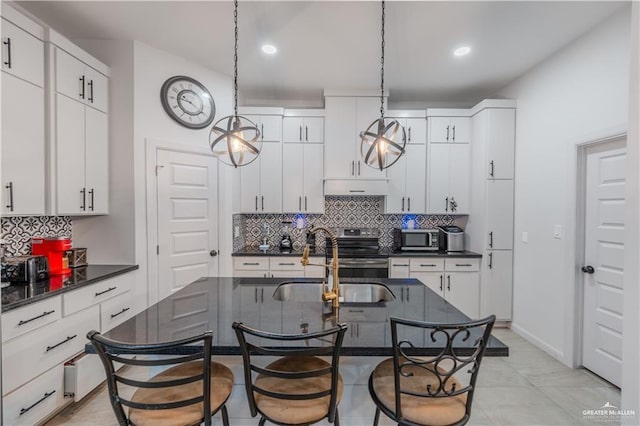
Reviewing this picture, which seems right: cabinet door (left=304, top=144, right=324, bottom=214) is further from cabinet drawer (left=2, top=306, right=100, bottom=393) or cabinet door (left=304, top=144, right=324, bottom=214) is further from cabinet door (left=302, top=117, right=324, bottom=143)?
cabinet drawer (left=2, top=306, right=100, bottom=393)

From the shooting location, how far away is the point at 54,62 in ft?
7.44

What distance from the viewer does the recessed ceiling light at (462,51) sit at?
9.57ft

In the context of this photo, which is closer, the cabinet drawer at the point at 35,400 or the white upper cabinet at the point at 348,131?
the cabinet drawer at the point at 35,400

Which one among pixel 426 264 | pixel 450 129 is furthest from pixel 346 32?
pixel 426 264

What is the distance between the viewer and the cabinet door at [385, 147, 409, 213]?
398 centimetres

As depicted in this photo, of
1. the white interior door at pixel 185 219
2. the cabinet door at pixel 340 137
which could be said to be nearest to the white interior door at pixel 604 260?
the cabinet door at pixel 340 137

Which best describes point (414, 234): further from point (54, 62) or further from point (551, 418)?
point (54, 62)

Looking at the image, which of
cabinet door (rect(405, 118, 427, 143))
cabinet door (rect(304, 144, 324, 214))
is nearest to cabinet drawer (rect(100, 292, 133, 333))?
cabinet door (rect(304, 144, 324, 214))

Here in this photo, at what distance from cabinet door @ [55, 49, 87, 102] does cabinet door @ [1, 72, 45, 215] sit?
0.60 ft

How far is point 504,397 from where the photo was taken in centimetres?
239

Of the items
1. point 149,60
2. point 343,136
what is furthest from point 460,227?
point 149,60

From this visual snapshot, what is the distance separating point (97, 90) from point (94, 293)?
69.0 inches

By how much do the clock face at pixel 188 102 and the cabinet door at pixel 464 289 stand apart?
3.40 m

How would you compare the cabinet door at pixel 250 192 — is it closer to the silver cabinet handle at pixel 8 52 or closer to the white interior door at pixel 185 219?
the white interior door at pixel 185 219
